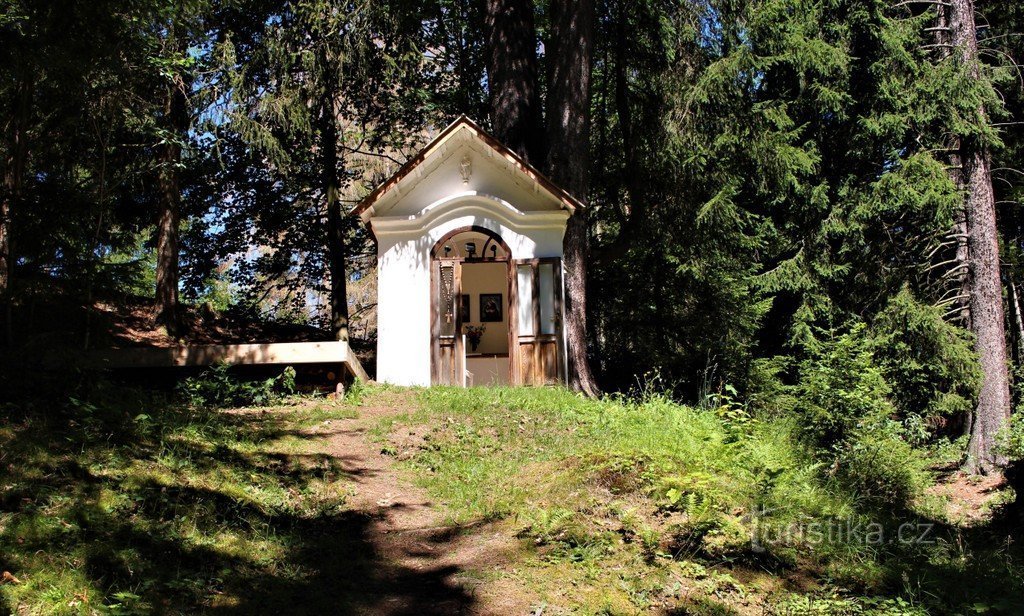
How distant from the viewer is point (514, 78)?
50.9 ft

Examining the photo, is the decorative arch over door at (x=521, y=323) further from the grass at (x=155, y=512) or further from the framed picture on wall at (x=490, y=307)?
the framed picture on wall at (x=490, y=307)

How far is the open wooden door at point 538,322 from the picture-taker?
508 inches

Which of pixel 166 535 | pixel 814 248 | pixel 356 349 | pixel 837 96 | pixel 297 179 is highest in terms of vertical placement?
pixel 837 96

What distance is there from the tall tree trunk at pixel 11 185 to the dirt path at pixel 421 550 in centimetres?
352

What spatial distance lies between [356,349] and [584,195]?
28.3 ft

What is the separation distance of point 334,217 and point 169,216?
3.67 metres

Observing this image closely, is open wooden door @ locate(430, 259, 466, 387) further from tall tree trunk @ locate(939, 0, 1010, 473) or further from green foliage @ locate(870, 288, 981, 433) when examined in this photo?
tall tree trunk @ locate(939, 0, 1010, 473)

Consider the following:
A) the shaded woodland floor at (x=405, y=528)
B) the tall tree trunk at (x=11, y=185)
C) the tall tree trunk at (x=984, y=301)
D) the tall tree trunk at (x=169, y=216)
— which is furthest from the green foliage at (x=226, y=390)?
the tall tree trunk at (x=984, y=301)

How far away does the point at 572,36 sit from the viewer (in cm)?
1516

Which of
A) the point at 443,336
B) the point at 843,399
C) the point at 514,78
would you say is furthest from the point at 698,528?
the point at 514,78

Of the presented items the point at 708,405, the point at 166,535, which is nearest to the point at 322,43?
the point at 708,405

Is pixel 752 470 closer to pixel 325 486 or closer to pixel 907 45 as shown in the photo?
pixel 325 486

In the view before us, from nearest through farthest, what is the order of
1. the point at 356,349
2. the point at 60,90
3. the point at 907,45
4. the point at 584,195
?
the point at 60,90, the point at 584,195, the point at 907,45, the point at 356,349

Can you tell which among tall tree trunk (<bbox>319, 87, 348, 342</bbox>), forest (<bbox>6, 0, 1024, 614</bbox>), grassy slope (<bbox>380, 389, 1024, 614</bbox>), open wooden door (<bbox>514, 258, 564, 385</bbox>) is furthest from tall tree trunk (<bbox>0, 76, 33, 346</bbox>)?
tall tree trunk (<bbox>319, 87, 348, 342</bbox>)
